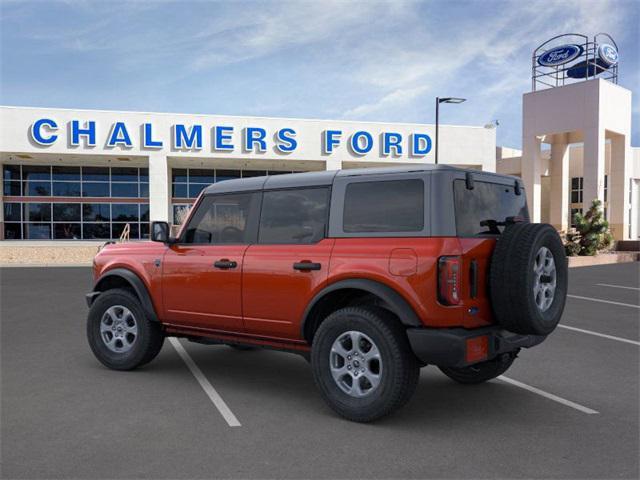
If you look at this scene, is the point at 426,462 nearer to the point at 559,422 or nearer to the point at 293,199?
the point at 559,422

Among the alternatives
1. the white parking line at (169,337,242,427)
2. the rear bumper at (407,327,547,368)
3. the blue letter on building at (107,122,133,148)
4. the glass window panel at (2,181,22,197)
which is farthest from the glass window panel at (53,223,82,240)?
the rear bumper at (407,327,547,368)

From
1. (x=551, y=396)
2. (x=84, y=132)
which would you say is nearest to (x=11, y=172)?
(x=84, y=132)

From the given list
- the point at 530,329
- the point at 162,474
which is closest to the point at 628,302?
the point at 530,329

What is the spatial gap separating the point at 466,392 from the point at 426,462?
177 cm


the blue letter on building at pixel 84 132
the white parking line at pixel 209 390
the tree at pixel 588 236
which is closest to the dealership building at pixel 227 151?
the blue letter on building at pixel 84 132

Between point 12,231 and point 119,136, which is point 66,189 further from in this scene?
point 119,136

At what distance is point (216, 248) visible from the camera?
219 inches

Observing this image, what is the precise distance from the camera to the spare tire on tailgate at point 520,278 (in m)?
4.33

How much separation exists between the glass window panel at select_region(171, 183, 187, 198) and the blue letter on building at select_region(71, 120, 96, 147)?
6739 mm

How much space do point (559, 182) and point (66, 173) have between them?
29.7m

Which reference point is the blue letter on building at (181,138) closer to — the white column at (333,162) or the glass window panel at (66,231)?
the white column at (333,162)

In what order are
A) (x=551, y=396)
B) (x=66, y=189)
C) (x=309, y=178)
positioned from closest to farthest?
1. (x=309, y=178)
2. (x=551, y=396)
3. (x=66, y=189)

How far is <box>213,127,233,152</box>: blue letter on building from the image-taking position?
106 ft

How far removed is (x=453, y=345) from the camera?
4188mm
